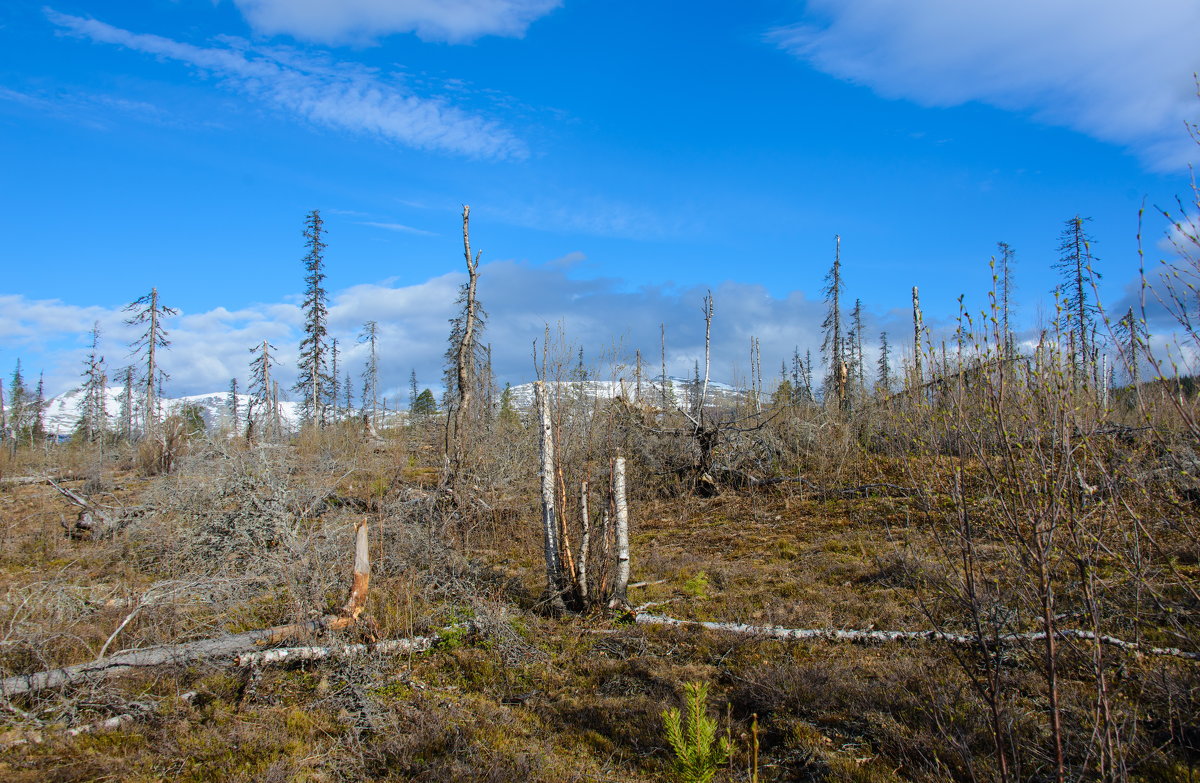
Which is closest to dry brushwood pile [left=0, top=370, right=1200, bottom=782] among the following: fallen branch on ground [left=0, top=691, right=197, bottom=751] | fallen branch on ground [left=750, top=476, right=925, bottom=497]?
fallen branch on ground [left=0, top=691, right=197, bottom=751]

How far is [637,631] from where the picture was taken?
6.88 meters

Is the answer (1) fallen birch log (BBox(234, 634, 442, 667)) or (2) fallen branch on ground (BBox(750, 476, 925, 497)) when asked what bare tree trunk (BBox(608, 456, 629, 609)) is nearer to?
(1) fallen birch log (BBox(234, 634, 442, 667))

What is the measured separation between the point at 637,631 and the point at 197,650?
423cm

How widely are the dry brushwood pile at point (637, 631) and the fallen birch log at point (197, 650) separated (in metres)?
0.02

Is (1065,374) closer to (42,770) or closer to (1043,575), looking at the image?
(1043,575)

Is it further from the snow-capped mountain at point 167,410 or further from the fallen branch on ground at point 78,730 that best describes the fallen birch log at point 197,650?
the snow-capped mountain at point 167,410

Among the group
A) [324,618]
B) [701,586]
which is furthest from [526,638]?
[701,586]

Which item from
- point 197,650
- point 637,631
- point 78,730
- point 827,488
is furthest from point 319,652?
point 827,488

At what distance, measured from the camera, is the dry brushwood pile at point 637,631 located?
336cm

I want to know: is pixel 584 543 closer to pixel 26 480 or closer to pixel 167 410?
pixel 26 480

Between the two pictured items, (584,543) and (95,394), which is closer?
(584,543)

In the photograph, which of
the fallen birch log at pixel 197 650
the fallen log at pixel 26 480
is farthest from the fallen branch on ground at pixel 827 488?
the fallen log at pixel 26 480

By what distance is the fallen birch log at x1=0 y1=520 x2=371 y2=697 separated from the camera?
490cm

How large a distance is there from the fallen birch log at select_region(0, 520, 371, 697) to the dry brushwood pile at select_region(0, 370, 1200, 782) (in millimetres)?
25
